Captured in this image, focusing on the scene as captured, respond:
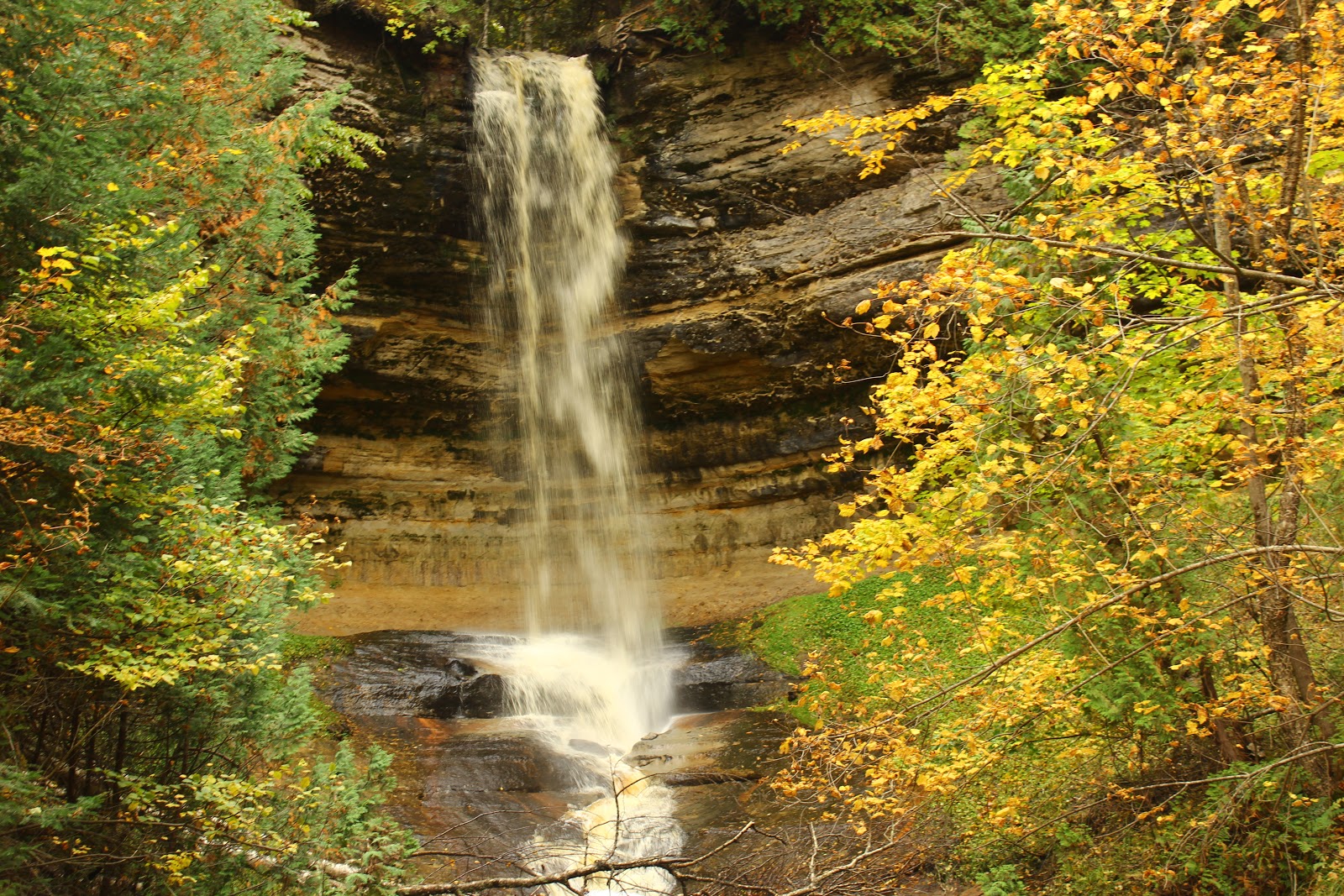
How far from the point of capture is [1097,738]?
6836mm

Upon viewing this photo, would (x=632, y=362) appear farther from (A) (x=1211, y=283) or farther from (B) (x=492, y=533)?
(A) (x=1211, y=283)

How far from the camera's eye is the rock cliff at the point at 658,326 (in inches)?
626

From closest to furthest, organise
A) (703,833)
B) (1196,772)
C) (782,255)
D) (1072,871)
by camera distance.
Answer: (1196,772)
(1072,871)
(703,833)
(782,255)

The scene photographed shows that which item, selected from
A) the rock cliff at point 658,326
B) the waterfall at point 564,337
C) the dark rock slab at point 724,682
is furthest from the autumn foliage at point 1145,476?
the waterfall at point 564,337

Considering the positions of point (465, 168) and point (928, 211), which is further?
point (465, 168)

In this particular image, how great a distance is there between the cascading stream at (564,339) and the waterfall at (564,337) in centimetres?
2

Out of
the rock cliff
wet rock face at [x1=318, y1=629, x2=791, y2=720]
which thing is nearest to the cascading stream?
the rock cliff

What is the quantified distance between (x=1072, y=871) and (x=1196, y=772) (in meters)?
1.24

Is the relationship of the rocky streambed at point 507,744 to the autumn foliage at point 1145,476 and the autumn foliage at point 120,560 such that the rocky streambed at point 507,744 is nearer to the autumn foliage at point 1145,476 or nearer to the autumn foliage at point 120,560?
the autumn foliage at point 120,560

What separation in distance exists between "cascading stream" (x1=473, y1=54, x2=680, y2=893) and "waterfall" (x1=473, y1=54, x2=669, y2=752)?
2 cm

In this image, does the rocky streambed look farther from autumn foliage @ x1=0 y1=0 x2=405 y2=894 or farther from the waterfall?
the waterfall

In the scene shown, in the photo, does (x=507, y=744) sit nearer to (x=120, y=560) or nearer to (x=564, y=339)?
(x=120, y=560)

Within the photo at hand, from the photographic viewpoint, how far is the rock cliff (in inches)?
626

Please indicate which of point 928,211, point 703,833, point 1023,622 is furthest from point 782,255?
point 703,833
